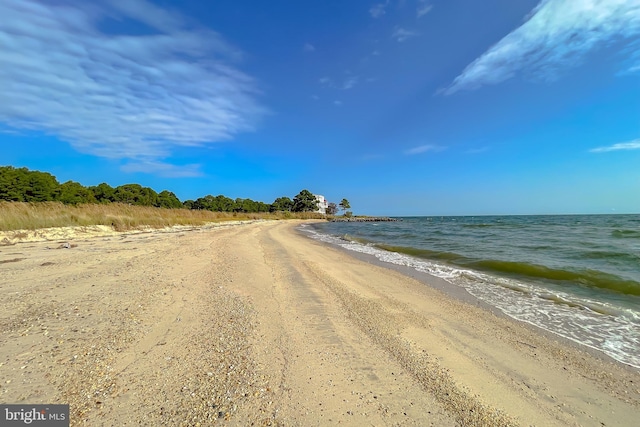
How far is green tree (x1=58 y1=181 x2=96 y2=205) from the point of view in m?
31.0

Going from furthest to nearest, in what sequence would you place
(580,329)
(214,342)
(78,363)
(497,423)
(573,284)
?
1. (573,284)
2. (580,329)
3. (214,342)
4. (78,363)
5. (497,423)

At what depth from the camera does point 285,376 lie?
8.98 ft

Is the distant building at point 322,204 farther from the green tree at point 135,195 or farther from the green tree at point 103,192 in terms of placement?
the green tree at point 103,192

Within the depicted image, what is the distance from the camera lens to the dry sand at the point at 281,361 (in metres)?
2.29

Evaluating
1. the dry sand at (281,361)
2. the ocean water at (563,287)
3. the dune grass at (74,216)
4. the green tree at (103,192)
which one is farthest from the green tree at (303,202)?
the dry sand at (281,361)

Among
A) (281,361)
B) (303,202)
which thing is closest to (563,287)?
(281,361)

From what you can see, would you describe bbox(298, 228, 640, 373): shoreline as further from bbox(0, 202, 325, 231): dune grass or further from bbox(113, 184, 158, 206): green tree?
bbox(113, 184, 158, 206): green tree

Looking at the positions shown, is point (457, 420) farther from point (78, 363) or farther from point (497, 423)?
point (78, 363)

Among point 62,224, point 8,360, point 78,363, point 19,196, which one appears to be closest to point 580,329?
point 78,363

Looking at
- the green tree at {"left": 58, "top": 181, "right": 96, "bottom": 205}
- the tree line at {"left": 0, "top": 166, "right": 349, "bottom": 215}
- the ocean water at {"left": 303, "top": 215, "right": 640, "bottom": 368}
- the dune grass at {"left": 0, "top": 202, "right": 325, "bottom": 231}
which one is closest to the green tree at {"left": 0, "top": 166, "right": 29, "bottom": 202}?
the tree line at {"left": 0, "top": 166, "right": 349, "bottom": 215}

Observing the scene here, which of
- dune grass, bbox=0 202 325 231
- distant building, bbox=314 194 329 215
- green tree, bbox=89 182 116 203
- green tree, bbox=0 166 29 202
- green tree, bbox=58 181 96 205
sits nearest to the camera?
dune grass, bbox=0 202 325 231

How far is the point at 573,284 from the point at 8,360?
11586mm

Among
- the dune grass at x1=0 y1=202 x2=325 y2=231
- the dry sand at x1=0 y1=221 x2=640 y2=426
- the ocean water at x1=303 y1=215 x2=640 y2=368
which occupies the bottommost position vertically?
the ocean water at x1=303 y1=215 x2=640 y2=368

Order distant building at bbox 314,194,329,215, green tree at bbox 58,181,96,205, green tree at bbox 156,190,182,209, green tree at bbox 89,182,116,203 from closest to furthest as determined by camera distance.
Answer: green tree at bbox 58,181,96,205, green tree at bbox 89,182,116,203, green tree at bbox 156,190,182,209, distant building at bbox 314,194,329,215
